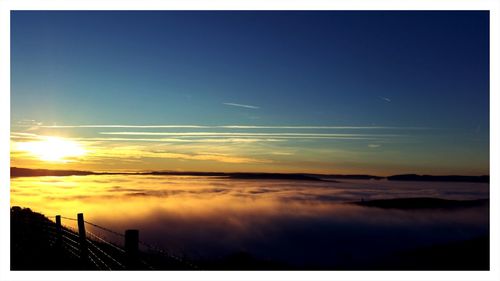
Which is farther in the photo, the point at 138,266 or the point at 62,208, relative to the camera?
the point at 62,208

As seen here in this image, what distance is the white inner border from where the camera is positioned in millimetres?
5402

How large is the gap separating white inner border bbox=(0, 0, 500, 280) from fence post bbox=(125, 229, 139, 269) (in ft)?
3.91

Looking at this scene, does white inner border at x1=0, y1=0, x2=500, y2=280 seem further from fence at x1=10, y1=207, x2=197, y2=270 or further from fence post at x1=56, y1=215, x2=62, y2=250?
fence post at x1=56, y1=215, x2=62, y2=250

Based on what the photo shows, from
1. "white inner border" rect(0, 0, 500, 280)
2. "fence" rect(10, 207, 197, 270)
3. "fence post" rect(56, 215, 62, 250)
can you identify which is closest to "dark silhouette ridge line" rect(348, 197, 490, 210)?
"white inner border" rect(0, 0, 500, 280)

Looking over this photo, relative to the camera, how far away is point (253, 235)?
9.47 meters

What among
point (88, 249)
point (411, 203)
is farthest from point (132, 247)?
point (411, 203)

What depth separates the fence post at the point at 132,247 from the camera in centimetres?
412

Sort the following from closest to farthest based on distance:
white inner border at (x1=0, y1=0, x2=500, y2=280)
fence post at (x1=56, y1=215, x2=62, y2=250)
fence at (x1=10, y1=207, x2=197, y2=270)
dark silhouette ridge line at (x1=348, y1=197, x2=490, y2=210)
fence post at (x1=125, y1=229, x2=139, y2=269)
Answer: fence post at (x1=125, y1=229, x2=139, y2=269)
fence at (x1=10, y1=207, x2=197, y2=270)
white inner border at (x1=0, y1=0, x2=500, y2=280)
fence post at (x1=56, y1=215, x2=62, y2=250)
dark silhouette ridge line at (x1=348, y1=197, x2=490, y2=210)
